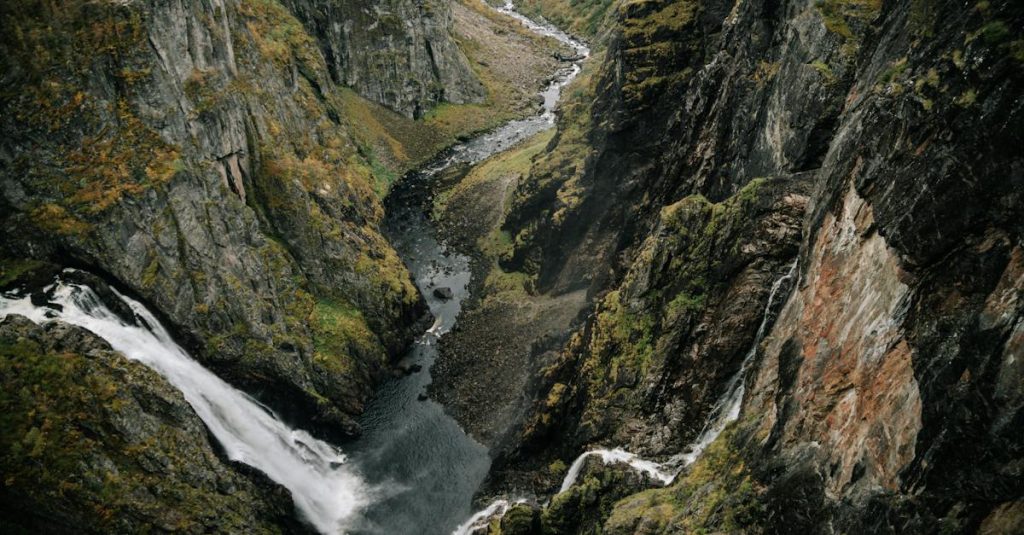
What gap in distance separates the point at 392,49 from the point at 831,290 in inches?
3038

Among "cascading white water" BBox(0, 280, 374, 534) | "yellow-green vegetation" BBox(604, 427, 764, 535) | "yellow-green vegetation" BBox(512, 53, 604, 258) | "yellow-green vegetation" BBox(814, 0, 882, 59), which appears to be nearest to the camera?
"yellow-green vegetation" BBox(604, 427, 764, 535)

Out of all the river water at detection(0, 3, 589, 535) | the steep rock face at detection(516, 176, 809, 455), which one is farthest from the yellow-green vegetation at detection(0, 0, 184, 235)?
the steep rock face at detection(516, 176, 809, 455)

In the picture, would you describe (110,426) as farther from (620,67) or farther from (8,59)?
(620,67)

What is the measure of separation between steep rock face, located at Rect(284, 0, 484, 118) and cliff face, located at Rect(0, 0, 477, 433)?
25319mm

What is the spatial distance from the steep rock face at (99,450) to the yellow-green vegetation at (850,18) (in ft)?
117

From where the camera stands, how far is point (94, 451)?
2745 cm

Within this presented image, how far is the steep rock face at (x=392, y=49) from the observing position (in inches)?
3135

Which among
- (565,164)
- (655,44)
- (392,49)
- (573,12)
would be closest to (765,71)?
(655,44)

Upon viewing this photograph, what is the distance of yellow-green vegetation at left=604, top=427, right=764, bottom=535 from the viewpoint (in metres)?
19.2

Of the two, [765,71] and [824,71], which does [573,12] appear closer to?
[765,71]

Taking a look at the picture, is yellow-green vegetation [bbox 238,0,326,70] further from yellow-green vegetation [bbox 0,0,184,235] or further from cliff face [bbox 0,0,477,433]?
yellow-green vegetation [bbox 0,0,184,235]

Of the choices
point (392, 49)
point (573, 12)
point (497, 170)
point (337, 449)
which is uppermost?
point (573, 12)

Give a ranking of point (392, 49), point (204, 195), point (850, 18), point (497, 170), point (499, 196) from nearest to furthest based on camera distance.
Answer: point (850, 18) → point (204, 195) → point (499, 196) → point (497, 170) → point (392, 49)

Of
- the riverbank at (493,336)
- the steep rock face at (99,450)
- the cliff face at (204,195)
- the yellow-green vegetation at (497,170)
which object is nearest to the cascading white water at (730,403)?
the riverbank at (493,336)
